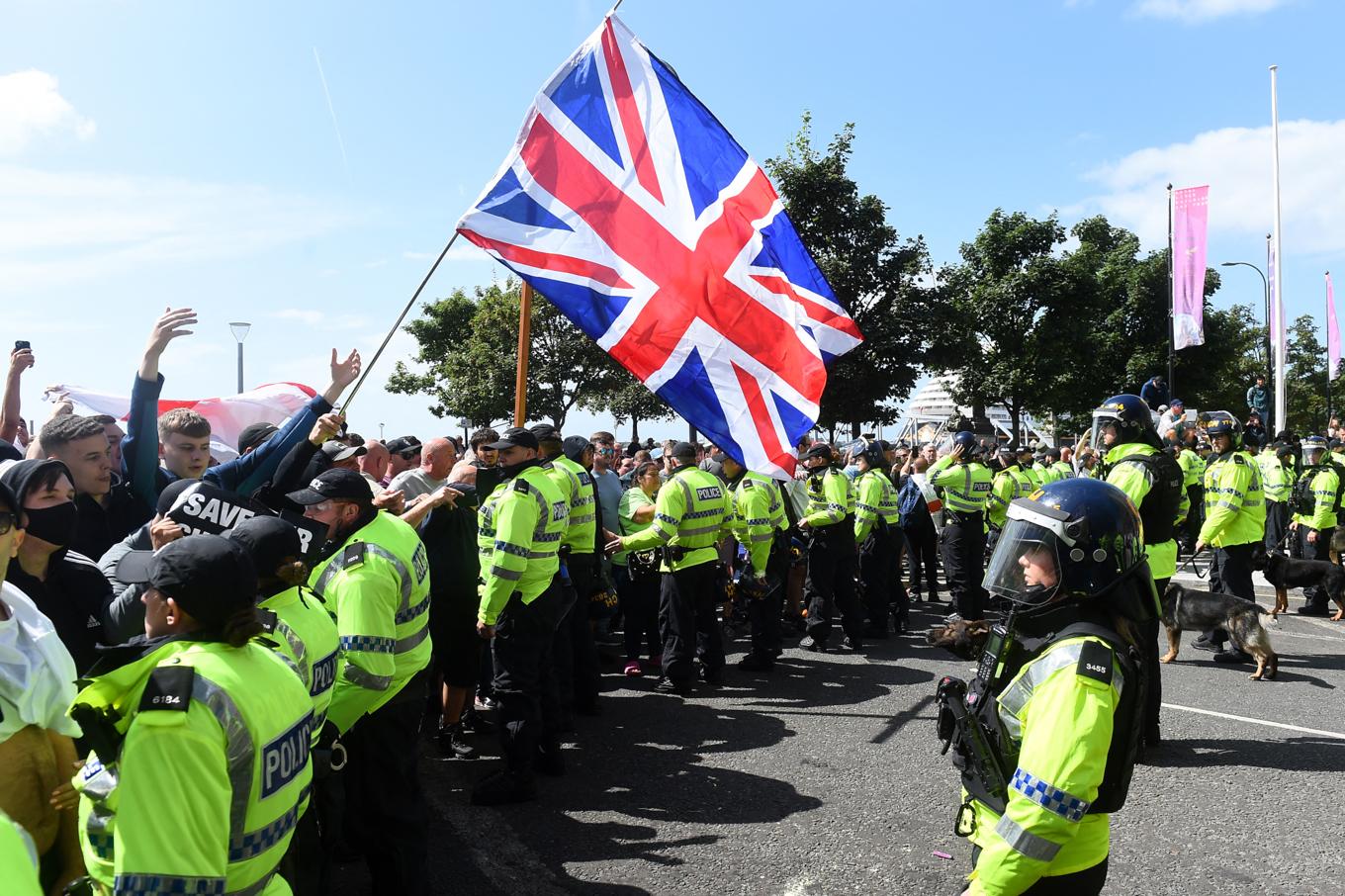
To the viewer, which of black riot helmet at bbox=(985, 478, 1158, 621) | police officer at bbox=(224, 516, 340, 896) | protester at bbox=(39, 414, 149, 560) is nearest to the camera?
black riot helmet at bbox=(985, 478, 1158, 621)

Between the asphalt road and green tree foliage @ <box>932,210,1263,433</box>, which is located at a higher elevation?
green tree foliage @ <box>932,210,1263,433</box>

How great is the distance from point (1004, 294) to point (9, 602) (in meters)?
33.9

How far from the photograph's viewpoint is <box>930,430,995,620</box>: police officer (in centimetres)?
1032

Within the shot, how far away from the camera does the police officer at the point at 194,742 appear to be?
196cm

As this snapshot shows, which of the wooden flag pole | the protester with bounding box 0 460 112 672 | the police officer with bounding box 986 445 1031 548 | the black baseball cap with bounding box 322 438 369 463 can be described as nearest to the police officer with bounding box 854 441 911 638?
the police officer with bounding box 986 445 1031 548

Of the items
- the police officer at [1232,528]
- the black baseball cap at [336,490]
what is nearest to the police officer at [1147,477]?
the police officer at [1232,528]

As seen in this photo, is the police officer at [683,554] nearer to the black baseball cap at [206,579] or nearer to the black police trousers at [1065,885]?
the black police trousers at [1065,885]

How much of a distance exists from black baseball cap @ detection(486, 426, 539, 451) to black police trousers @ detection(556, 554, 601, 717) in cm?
125

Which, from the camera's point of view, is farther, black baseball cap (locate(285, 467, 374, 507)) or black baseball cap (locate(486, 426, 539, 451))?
black baseball cap (locate(486, 426, 539, 451))

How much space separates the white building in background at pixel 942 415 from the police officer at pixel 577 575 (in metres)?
19.4

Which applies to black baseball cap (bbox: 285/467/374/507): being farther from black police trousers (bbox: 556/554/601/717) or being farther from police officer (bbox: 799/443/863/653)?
police officer (bbox: 799/443/863/653)

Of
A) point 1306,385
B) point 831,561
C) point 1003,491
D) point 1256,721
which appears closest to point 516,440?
point 831,561

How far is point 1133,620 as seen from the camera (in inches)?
101

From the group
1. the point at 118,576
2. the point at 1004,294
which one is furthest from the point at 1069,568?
the point at 1004,294
